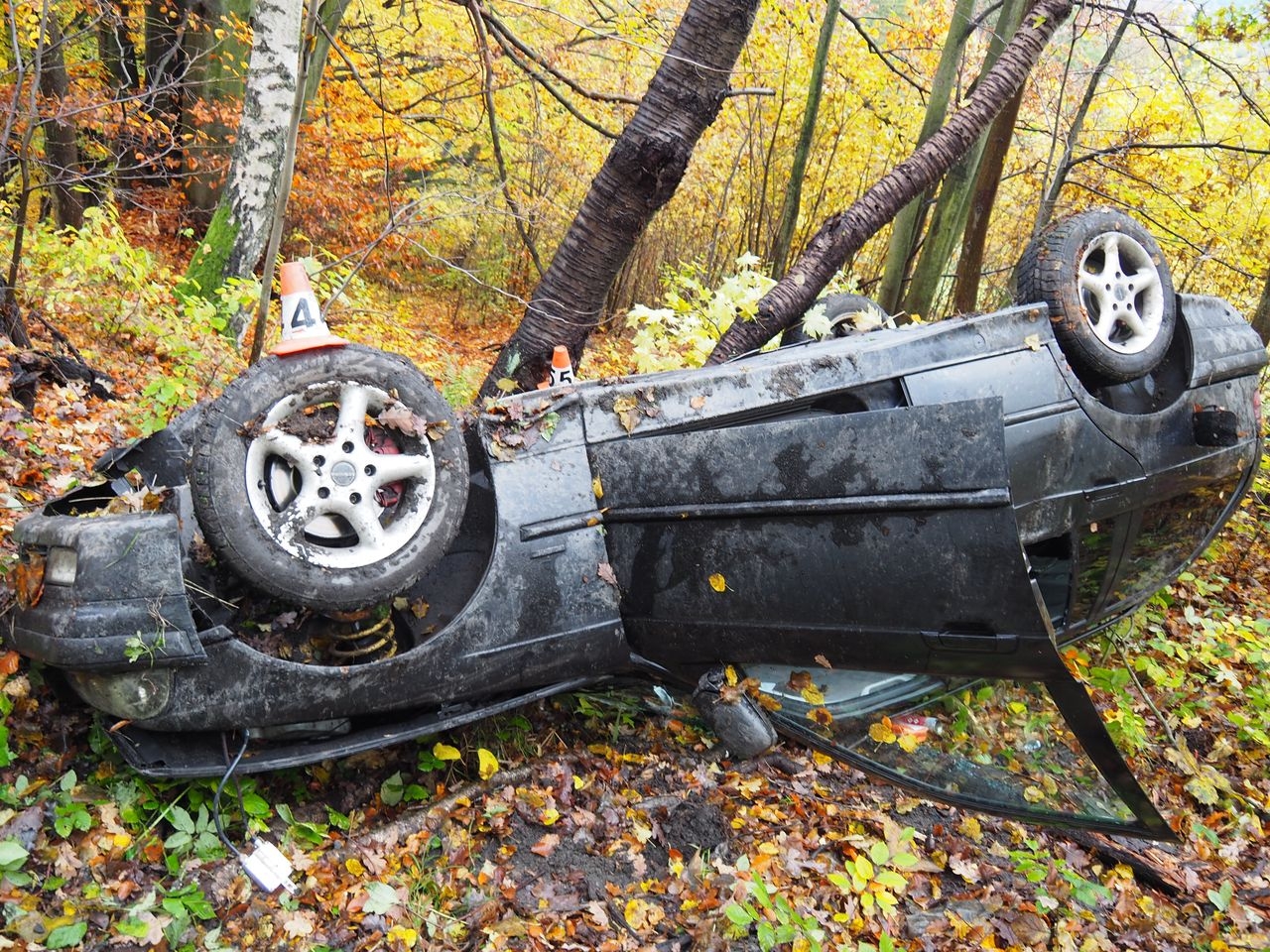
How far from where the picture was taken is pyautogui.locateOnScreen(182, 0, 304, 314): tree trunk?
6605mm

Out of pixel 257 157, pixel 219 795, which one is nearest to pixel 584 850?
pixel 219 795

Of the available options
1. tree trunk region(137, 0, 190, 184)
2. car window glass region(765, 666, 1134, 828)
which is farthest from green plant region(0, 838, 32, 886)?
tree trunk region(137, 0, 190, 184)

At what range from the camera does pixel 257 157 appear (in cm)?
725

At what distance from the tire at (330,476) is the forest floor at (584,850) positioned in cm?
90

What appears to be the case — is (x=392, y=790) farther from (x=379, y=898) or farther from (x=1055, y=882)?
(x=1055, y=882)

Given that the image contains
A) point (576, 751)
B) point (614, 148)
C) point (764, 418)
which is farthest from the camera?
point (614, 148)

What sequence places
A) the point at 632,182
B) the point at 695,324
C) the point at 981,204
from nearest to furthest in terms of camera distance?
the point at 632,182, the point at 695,324, the point at 981,204

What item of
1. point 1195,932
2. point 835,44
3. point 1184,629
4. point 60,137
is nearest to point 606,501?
point 1195,932

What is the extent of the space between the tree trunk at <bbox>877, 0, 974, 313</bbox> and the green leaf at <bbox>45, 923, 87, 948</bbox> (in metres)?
7.60

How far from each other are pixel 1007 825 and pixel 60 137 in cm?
979

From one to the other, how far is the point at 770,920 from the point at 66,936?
2012 mm

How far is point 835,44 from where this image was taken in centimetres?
1322

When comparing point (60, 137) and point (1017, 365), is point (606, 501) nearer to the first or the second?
point (1017, 365)

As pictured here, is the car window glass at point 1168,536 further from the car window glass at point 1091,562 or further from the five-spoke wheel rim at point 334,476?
the five-spoke wheel rim at point 334,476
